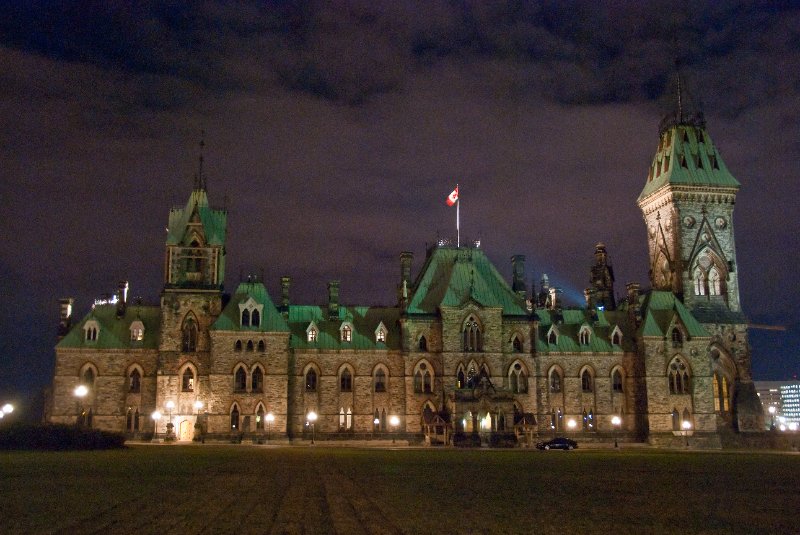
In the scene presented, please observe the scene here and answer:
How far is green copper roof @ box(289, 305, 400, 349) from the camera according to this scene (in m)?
74.4

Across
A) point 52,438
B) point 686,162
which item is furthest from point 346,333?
point 686,162

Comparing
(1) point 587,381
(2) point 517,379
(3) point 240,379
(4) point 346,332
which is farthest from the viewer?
(1) point 587,381

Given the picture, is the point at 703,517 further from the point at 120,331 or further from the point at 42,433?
the point at 120,331

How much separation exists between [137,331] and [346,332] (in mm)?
18536

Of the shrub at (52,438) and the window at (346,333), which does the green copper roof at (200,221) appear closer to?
the window at (346,333)

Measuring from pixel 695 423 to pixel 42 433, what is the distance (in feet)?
181

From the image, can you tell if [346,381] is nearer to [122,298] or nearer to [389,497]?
[122,298]

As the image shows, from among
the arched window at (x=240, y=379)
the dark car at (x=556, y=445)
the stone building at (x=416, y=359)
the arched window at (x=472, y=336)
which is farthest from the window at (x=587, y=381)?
the arched window at (x=240, y=379)

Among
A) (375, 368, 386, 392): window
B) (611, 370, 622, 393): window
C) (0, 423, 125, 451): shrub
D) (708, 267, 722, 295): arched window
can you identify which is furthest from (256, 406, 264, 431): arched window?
(708, 267, 722, 295): arched window

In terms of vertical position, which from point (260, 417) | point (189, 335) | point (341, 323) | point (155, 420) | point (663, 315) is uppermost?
point (663, 315)

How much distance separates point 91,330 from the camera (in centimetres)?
7169

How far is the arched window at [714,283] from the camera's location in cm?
8312

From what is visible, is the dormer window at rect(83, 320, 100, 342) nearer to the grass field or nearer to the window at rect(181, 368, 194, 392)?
the window at rect(181, 368, 194, 392)

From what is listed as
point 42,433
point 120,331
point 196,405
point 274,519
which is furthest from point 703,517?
point 120,331
